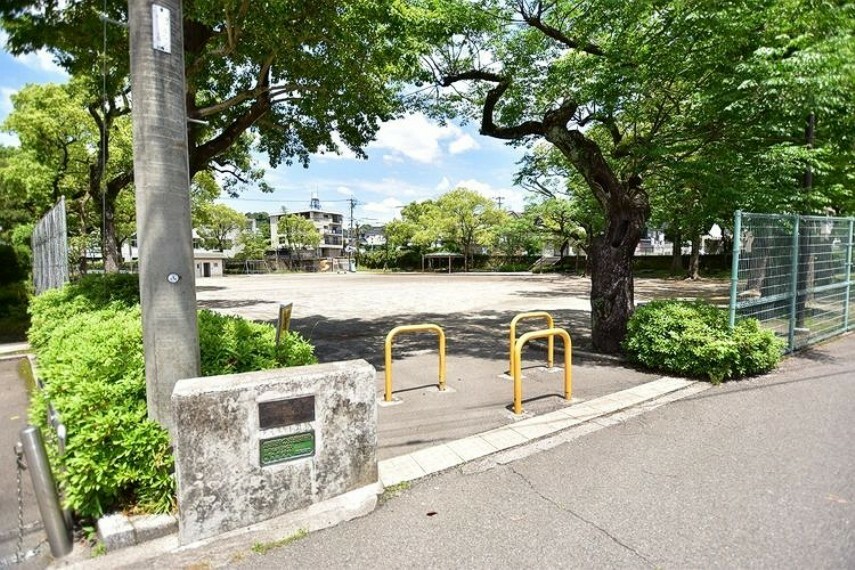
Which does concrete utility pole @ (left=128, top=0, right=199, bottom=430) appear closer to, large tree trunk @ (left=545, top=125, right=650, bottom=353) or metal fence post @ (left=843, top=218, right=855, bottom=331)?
large tree trunk @ (left=545, top=125, right=650, bottom=353)

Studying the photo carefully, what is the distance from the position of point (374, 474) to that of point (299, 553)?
0.76 metres

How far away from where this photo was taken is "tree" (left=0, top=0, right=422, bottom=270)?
6238 millimetres

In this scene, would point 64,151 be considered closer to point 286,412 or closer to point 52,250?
point 52,250

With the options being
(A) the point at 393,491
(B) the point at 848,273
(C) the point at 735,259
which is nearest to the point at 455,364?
(A) the point at 393,491

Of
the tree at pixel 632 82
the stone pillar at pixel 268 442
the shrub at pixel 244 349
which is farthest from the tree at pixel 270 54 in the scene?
the stone pillar at pixel 268 442

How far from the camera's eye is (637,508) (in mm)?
3062

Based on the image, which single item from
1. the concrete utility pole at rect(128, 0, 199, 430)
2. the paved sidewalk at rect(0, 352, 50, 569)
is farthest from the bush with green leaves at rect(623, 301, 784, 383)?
the paved sidewalk at rect(0, 352, 50, 569)

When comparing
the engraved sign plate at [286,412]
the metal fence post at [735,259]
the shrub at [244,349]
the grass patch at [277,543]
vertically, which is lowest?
the grass patch at [277,543]

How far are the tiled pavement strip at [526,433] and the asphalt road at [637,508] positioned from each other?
16 centimetres

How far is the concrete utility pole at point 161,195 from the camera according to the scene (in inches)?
116

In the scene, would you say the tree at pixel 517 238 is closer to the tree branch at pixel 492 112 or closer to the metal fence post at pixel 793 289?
the tree branch at pixel 492 112

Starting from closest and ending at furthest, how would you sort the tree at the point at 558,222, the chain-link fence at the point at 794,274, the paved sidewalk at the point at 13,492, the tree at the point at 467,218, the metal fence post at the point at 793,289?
the paved sidewalk at the point at 13,492 < the chain-link fence at the point at 794,274 < the metal fence post at the point at 793,289 < the tree at the point at 558,222 < the tree at the point at 467,218

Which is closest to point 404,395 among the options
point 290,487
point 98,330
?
point 290,487

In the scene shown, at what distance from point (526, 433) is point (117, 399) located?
3295 millimetres
